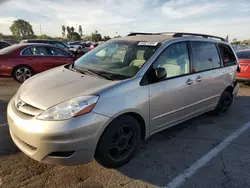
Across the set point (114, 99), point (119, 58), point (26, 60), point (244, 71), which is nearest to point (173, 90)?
point (119, 58)

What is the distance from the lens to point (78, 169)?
281cm

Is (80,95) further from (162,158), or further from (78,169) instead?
(162,158)

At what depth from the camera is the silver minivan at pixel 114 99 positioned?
7.78 feet

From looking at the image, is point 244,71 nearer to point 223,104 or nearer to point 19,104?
point 223,104

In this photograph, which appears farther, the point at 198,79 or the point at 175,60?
the point at 198,79

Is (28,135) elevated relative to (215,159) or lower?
elevated

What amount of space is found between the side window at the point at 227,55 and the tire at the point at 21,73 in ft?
20.3

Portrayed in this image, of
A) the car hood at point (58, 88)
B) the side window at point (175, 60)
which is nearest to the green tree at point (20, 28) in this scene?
the car hood at point (58, 88)

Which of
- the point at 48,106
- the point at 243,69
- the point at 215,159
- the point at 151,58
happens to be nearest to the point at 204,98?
the point at 215,159

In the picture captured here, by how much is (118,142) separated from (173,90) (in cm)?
116

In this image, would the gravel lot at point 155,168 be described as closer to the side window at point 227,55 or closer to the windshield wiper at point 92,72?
the windshield wiper at point 92,72

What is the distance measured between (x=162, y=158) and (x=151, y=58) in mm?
1410

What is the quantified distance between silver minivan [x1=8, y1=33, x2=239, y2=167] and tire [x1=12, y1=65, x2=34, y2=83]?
467cm

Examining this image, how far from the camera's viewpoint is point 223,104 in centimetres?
491
